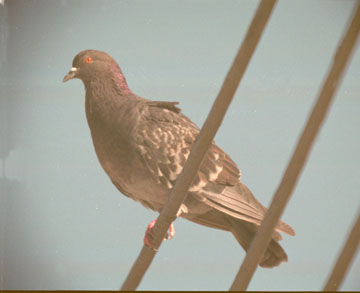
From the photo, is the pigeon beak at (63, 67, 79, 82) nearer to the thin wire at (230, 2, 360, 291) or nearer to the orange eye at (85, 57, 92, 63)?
the orange eye at (85, 57, 92, 63)

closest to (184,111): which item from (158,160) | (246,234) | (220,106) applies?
(158,160)

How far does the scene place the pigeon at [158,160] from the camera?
233cm

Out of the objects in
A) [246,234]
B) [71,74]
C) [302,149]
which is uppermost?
[302,149]

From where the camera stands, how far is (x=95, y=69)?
8.32 ft

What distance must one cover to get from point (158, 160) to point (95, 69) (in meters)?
0.53

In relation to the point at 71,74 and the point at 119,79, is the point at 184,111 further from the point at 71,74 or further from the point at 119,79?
the point at 71,74

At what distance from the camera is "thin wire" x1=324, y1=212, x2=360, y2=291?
1623mm

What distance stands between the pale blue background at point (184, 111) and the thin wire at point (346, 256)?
3.71ft

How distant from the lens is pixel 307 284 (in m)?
2.82

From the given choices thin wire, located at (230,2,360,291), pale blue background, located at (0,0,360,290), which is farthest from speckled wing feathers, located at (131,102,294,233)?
thin wire, located at (230,2,360,291)

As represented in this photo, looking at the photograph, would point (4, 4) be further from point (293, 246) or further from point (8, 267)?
point (293, 246)

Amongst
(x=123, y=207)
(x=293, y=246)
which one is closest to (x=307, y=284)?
(x=293, y=246)

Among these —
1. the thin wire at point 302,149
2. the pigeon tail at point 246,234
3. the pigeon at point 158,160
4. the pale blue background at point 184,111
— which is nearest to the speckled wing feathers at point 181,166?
the pigeon at point 158,160

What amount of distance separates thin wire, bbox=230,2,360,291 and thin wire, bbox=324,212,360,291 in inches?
8.8
